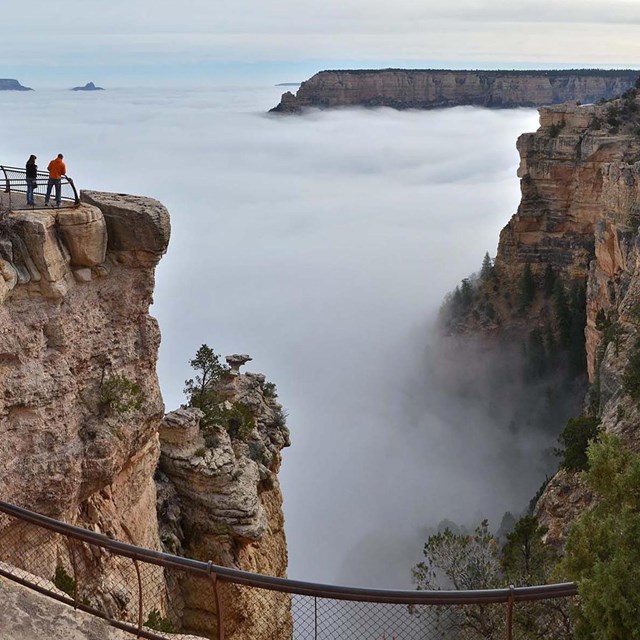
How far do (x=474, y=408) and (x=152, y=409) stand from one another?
46.1 meters

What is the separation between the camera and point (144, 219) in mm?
15344

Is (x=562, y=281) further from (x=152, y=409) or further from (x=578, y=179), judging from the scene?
(x=152, y=409)

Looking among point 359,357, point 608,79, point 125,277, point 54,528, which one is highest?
point 608,79

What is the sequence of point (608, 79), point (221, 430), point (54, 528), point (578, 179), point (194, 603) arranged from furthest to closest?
point (608, 79)
point (578, 179)
point (221, 430)
point (194, 603)
point (54, 528)

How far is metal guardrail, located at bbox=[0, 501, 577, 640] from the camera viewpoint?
25.0 ft

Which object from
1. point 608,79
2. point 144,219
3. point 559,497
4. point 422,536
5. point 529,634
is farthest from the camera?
point 608,79

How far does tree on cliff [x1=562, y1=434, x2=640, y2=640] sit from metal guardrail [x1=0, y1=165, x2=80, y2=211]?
10554 mm

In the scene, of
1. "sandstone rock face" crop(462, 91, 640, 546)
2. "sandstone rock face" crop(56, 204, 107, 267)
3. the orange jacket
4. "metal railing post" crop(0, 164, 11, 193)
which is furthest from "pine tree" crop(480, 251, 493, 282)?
"sandstone rock face" crop(56, 204, 107, 267)

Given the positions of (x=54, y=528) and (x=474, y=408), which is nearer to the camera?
(x=54, y=528)

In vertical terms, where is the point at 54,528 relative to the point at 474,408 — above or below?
above

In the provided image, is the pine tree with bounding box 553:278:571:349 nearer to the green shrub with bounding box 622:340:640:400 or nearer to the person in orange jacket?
the green shrub with bounding box 622:340:640:400

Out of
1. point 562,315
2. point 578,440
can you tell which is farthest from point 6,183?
point 562,315

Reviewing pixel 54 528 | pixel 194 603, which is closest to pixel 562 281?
pixel 194 603

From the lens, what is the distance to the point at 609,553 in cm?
957
